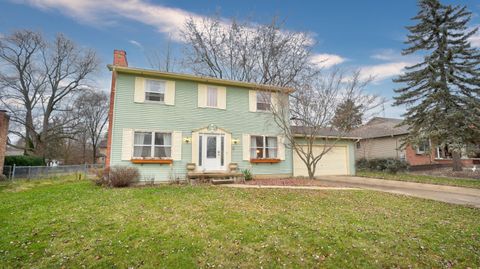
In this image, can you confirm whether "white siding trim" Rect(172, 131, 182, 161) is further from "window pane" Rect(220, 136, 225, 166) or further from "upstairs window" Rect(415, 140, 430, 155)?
"upstairs window" Rect(415, 140, 430, 155)

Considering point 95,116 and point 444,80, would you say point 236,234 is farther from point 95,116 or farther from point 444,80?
point 95,116

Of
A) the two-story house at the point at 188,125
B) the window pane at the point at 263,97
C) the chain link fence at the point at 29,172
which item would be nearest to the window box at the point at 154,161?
the two-story house at the point at 188,125

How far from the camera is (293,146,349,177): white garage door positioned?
15.2 m

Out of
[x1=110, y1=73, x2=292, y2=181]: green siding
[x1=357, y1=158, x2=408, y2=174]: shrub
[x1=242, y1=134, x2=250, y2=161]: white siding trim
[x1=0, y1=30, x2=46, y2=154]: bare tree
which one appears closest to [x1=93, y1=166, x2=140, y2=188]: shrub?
[x1=110, y1=73, x2=292, y2=181]: green siding

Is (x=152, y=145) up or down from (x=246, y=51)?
down

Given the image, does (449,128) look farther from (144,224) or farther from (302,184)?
(144,224)

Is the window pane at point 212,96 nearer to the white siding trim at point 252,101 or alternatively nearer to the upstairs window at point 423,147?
the white siding trim at point 252,101

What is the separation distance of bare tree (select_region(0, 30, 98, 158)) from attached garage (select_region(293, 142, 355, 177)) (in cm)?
2752

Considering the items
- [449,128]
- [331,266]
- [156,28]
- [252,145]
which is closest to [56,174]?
[156,28]

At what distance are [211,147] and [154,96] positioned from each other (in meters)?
3.95

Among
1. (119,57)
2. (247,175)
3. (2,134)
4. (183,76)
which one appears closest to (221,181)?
(247,175)

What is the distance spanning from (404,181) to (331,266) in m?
11.9

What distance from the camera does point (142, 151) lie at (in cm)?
1179

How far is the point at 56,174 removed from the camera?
17484 mm
